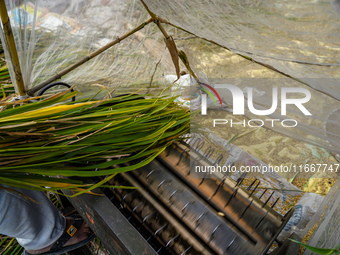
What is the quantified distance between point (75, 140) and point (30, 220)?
61 centimetres

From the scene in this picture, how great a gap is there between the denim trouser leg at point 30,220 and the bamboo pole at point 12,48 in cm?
71

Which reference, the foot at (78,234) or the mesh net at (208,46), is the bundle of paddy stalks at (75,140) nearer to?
the mesh net at (208,46)

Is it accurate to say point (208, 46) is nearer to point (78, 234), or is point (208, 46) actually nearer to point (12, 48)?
point (12, 48)

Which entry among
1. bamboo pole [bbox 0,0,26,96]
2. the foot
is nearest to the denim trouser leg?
the foot

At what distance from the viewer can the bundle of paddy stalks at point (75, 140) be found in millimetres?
1270

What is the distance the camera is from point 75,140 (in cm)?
131

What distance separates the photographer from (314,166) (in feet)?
7.40

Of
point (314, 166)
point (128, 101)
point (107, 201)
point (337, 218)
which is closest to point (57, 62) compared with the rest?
point (128, 101)

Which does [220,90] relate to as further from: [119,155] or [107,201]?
[107,201]

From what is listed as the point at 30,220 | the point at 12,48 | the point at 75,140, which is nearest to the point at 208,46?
the point at 75,140

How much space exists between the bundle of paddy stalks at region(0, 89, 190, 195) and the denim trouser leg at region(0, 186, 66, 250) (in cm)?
16

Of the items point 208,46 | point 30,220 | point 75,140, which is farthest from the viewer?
point 208,46

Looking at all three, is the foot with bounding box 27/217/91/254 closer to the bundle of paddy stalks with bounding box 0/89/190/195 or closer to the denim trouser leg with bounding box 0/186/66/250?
the denim trouser leg with bounding box 0/186/66/250

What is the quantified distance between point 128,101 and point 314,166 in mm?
1719
